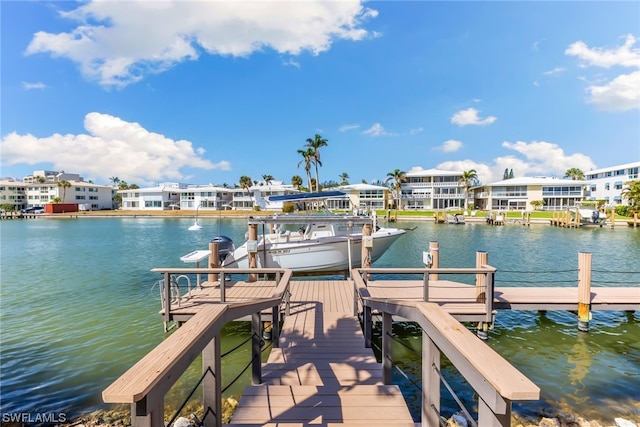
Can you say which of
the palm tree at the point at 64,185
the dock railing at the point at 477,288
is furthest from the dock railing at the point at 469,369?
the palm tree at the point at 64,185

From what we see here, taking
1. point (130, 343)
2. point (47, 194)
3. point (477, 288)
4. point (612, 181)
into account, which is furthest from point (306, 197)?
point (47, 194)

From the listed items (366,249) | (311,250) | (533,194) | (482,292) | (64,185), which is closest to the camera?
(482,292)

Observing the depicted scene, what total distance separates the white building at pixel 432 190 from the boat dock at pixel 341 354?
60.5 m

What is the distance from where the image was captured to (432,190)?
6688cm

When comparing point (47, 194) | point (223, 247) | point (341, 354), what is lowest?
point (341, 354)

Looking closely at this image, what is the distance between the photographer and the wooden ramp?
10.2 feet

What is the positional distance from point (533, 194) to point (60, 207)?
4280 inches

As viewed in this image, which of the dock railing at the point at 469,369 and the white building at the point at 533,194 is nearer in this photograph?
the dock railing at the point at 469,369

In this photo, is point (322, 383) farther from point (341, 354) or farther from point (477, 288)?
point (477, 288)

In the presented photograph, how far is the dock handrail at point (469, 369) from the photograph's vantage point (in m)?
1.42

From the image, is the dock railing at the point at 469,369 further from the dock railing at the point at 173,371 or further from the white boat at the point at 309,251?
the white boat at the point at 309,251

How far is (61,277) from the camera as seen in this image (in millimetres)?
15938

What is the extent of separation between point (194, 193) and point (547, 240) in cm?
7448

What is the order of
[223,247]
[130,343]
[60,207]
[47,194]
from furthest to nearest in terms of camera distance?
[47,194] < [60,207] < [223,247] < [130,343]
